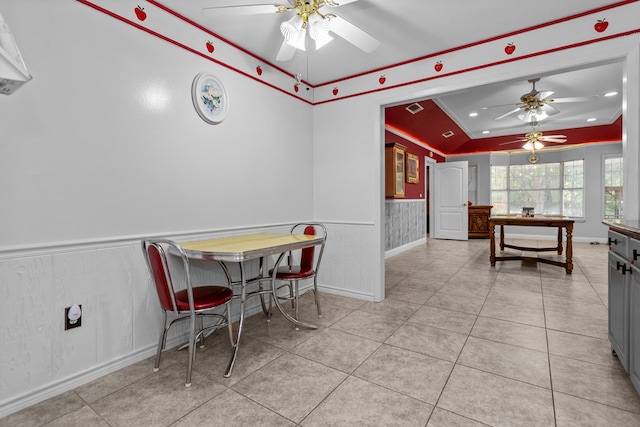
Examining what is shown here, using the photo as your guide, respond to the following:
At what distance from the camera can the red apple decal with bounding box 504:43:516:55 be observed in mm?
2643

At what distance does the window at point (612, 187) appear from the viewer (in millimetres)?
7207

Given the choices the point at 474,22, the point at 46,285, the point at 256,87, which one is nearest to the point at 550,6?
the point at 474,22

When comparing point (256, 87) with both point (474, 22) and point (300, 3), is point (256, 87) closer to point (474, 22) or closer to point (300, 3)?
point (300, 3)

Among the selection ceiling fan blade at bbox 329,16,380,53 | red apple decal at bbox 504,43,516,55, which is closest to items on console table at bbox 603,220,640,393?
red apple decal at bbox 504,43,516,55

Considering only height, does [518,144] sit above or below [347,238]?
above

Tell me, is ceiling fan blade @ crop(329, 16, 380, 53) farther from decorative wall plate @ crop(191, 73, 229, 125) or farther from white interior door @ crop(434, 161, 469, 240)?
white interior door @ crop(434, 161, 469, 240)

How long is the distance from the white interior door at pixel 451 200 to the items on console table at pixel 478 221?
378 millimetres

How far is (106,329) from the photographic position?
78.6 inches

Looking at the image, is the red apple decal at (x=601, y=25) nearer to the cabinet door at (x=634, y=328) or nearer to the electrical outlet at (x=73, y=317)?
the cabinet door at (x=634, y=328)

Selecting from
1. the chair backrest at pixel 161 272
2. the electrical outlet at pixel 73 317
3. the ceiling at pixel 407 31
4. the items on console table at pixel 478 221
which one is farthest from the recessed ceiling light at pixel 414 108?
the electrical outlet at pixel 73 317

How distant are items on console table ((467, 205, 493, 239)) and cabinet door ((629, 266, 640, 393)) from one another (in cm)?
704

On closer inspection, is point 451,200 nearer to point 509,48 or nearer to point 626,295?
point 509,48

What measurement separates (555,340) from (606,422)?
1020mm

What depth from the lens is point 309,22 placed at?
2037 mm
